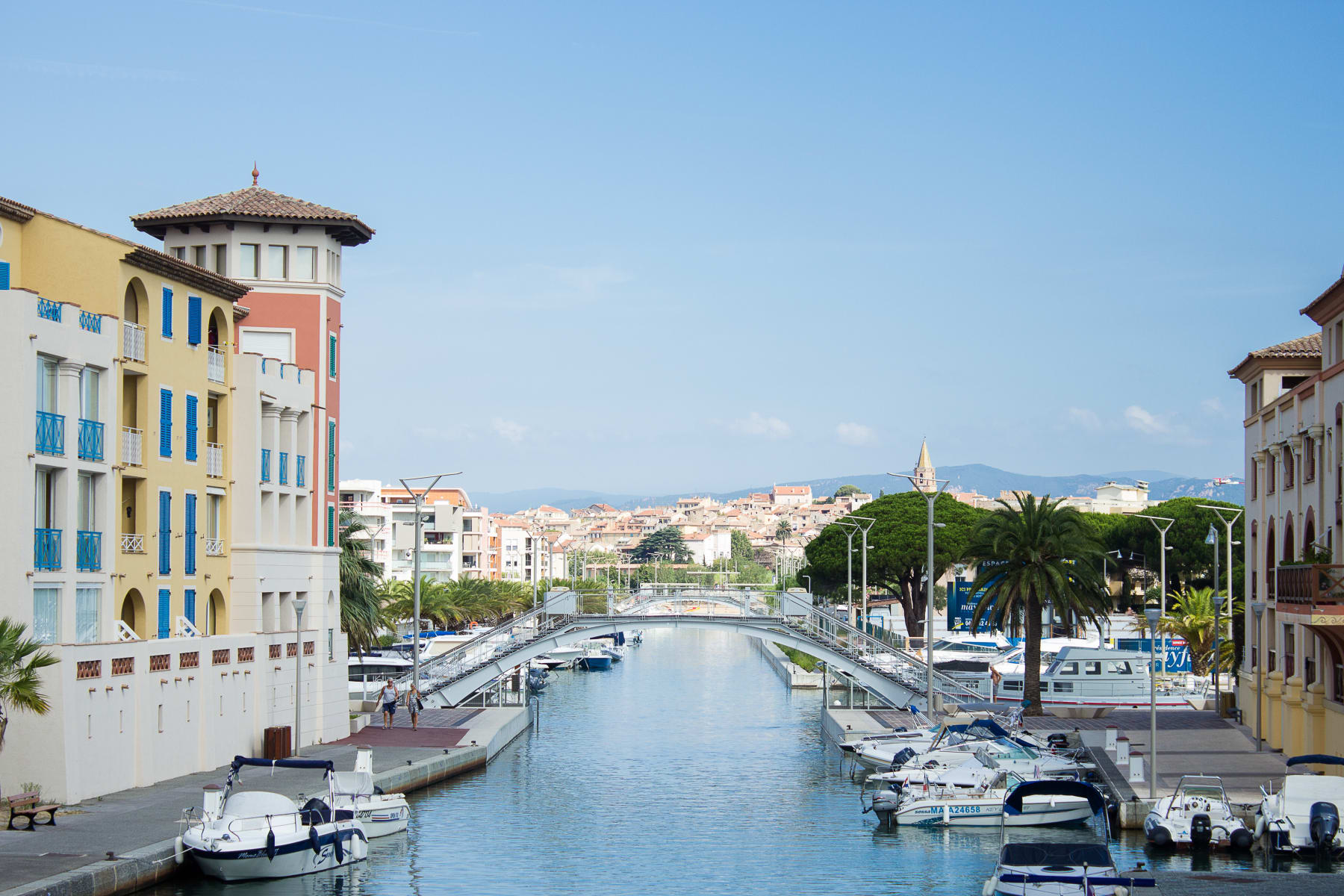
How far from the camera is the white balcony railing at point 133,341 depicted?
39500 mm

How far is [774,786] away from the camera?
48969mm

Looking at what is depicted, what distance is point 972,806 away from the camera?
132ft

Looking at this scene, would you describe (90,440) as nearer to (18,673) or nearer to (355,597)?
(18,673)

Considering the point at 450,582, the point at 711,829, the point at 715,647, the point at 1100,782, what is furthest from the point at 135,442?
the point at 715,647

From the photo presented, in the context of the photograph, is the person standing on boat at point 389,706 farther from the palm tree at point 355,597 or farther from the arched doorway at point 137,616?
the arched doorway at point 137,616

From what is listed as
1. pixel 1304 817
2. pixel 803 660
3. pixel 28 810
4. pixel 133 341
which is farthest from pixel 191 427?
pixel 803 660

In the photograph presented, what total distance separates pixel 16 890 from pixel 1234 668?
48088mm

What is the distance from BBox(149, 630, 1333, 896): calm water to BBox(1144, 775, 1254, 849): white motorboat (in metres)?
0.62

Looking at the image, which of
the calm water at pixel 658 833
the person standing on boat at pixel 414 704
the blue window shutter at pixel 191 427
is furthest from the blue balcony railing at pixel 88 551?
the person standing on boat at pixel 414 704

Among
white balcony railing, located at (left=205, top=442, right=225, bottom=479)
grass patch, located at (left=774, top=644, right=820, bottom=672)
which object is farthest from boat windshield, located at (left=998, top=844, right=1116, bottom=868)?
grass patch, located at (left=774, top=644, right=820, bottom=672)

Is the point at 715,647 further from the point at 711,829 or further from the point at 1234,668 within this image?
the point at 711,829

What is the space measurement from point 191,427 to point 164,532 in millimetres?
3128

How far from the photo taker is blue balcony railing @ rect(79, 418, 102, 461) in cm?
3712

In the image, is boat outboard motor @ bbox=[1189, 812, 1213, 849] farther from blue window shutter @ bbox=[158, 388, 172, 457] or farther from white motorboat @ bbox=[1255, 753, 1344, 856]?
blue window shutter @ bbox=[158, 388, 172, 457]
